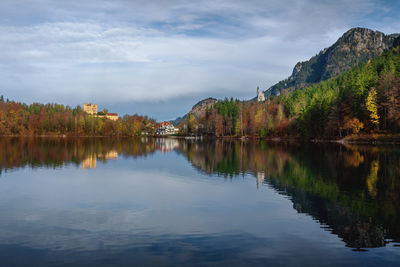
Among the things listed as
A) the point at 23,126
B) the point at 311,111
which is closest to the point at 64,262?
the point at 311,111

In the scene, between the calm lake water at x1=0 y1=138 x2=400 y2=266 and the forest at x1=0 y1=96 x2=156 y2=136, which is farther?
the forest at x1=0 y1=96 x2=156 y2=136

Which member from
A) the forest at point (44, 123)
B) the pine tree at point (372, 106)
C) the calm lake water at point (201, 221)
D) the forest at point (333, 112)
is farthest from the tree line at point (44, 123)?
the calm lake water at point (201, 221)

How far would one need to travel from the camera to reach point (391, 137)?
278ft

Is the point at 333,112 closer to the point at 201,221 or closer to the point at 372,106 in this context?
the point at 372,106

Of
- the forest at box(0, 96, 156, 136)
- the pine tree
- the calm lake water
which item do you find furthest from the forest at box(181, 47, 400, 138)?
the forest at box(0, 96, 156, 136)

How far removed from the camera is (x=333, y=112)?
101438 millimetres

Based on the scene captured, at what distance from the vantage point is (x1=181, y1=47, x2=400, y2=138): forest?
88.9m

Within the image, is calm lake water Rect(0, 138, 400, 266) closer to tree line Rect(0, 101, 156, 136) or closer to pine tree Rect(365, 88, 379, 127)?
pine tree Rect(365, 88, 379, 127)

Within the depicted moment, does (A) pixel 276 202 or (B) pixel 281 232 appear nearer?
(B) pixel 281 232

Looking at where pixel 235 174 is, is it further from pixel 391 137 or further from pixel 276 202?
pixel 391 137

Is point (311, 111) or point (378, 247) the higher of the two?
point (311, 111)

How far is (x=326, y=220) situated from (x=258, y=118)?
139 meters

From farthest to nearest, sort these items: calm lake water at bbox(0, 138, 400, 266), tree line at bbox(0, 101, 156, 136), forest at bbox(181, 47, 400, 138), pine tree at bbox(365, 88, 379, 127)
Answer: tree line at bbox(0, 101, 156, 136)
forest at bbox(181, 47, 400, 138)
pine tree at bbox(365, 88, 379, 127)
calm lake water at bbox(0, 138, 400, 266)

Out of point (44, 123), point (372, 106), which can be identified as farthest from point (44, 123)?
point (372, 106)
